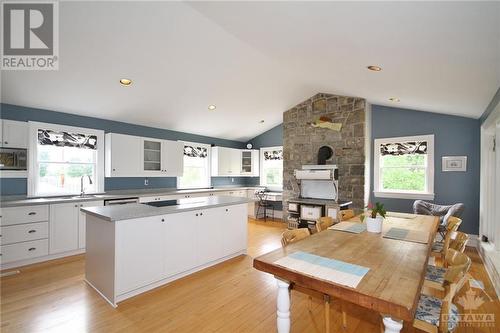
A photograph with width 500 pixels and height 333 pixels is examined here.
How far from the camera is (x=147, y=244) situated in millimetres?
2609

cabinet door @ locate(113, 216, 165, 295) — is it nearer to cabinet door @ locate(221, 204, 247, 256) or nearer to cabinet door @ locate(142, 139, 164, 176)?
cabinet door @ locate(221, 204, 247, 256)

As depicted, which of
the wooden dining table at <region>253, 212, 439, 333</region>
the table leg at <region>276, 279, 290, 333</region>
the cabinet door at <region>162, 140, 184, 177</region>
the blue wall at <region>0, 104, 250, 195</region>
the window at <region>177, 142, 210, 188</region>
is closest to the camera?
the wooden dining table at <region>253, 212, 439, 333</region>

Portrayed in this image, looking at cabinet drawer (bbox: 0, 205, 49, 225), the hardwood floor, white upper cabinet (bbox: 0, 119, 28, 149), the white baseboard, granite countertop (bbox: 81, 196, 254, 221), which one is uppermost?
white upper cabinet (bbox: 0, 119, 28, 149)

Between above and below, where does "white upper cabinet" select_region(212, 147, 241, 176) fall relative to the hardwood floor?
above

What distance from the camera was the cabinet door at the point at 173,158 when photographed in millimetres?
5301

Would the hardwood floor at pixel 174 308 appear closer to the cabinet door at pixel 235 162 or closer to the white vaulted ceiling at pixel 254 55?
the white vaulted ceiling at pixel 254 55

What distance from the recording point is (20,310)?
229cm

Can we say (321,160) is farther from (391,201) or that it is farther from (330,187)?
(391,201)

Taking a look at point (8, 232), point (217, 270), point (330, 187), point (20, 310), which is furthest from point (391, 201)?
point (8, 232)

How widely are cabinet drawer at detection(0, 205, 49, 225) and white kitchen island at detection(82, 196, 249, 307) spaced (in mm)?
1244

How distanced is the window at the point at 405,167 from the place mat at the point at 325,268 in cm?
425

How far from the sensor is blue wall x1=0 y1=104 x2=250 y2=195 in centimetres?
364

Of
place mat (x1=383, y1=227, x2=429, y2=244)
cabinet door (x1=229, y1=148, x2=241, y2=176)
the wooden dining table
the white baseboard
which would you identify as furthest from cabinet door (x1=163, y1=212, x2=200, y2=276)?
cabinet door (x1=229, y1=148, x2=241, y2=176)

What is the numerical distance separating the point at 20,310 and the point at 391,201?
596 cm
